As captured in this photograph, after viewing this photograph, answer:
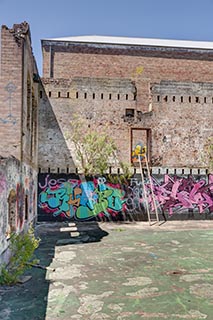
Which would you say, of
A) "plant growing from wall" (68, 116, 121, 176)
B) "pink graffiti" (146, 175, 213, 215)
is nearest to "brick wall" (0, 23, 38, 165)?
"plant growing from wall" (68, 116, 121, 176)

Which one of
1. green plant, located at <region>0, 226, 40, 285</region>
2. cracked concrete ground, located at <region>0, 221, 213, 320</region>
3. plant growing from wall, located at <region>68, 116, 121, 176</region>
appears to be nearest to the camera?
cracked concrete ground, located at <region>0, 221, 213, 320</region>

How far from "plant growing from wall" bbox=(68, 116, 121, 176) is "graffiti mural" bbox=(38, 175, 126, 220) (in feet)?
3.48

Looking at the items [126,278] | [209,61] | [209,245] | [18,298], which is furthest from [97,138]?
[209,61]

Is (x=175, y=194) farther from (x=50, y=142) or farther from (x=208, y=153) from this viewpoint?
(x=50, y=142)

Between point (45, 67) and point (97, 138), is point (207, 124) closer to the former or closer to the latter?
point (97, 138)

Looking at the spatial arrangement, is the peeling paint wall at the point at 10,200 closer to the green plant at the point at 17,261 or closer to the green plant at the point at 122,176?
the green plant at the point at 17,261

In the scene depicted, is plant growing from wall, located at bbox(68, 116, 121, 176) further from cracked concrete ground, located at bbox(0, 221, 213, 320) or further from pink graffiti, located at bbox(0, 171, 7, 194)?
pink graffiti, located at bbox(0, 171, 7, 194)

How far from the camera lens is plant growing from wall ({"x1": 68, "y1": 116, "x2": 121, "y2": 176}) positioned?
43.3ft

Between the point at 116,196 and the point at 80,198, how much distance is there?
4.64ft

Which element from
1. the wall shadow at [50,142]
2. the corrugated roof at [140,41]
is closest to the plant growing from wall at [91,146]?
the wall shadow at [50,142]

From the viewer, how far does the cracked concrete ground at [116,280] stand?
3.78m

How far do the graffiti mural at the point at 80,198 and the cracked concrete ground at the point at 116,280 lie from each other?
266 cm

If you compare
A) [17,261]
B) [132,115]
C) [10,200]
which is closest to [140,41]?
[132,115]

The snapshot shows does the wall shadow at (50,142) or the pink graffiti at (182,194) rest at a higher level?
the wall shadow at (50,142)
